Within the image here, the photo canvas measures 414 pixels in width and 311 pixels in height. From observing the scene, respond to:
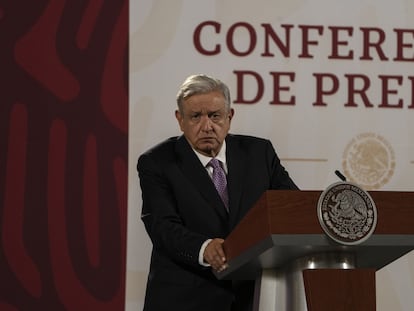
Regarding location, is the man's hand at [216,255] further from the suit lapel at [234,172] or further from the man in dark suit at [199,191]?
the suit lapel at [234,172]

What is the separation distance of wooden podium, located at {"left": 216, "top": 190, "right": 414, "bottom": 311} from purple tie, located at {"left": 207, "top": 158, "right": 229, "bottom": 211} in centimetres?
58

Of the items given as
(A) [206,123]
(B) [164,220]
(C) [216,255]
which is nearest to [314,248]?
(C) [216,255]

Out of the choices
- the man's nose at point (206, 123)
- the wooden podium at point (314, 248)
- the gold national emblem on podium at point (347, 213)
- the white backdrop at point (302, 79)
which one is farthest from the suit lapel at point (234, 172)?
the white backdrop at point (302, 79)

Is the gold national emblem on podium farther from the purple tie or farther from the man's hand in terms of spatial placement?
the purple tie

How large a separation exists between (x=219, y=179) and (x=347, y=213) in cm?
84

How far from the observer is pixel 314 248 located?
178 cm

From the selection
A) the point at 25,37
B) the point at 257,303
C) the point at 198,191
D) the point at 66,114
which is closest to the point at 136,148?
the point at 66,114

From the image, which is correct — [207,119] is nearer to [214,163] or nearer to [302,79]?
[214,163]

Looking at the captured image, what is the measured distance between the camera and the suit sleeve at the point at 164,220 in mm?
2238

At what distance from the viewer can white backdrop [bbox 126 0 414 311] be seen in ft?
11.4

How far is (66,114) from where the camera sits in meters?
3.43

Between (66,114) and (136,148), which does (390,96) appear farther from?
(66,114)

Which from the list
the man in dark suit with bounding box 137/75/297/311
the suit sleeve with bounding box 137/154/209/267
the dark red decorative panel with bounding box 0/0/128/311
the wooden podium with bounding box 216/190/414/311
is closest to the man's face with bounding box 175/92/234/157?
the man in dark suit with bounding box 137/75/297/311

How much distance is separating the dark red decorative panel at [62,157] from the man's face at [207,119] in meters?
0.94
